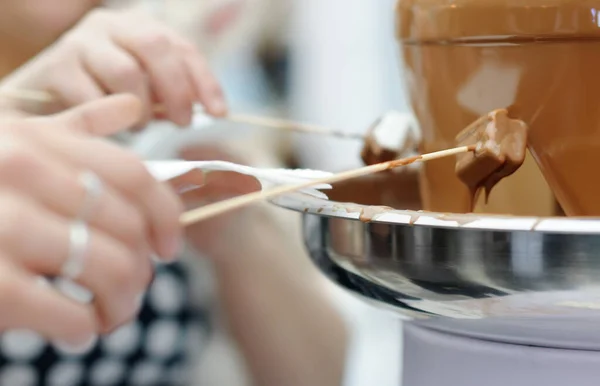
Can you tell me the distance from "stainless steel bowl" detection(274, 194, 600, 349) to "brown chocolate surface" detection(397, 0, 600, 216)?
33 millimetres

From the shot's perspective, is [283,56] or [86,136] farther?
[283,56]

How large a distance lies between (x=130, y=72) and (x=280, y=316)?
487mm

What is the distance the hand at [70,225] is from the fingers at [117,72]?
138 millimetres

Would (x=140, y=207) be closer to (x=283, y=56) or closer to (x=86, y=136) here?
(x=86, y=136)

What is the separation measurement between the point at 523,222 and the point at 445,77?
0.09 meters

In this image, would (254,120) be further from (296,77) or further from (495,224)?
(296,77)


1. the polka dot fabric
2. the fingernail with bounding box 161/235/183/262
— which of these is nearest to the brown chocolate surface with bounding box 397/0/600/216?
the fingernail with bounding box 161/235/183/262

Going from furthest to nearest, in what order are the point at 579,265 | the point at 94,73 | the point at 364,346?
the point at 364,346, the point at 94,73, the point at 579,265

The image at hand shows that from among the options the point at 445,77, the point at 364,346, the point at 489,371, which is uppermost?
the point at 445,77

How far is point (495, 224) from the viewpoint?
0.61ft

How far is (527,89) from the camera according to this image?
0.23 meters

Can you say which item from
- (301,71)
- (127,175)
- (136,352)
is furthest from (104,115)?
(301,71)

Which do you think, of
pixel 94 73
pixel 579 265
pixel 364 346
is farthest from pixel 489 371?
pixel 364 346

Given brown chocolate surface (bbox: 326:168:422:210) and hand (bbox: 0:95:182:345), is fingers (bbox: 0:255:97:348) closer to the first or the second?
hand (bbox: 0:95:182:345)
